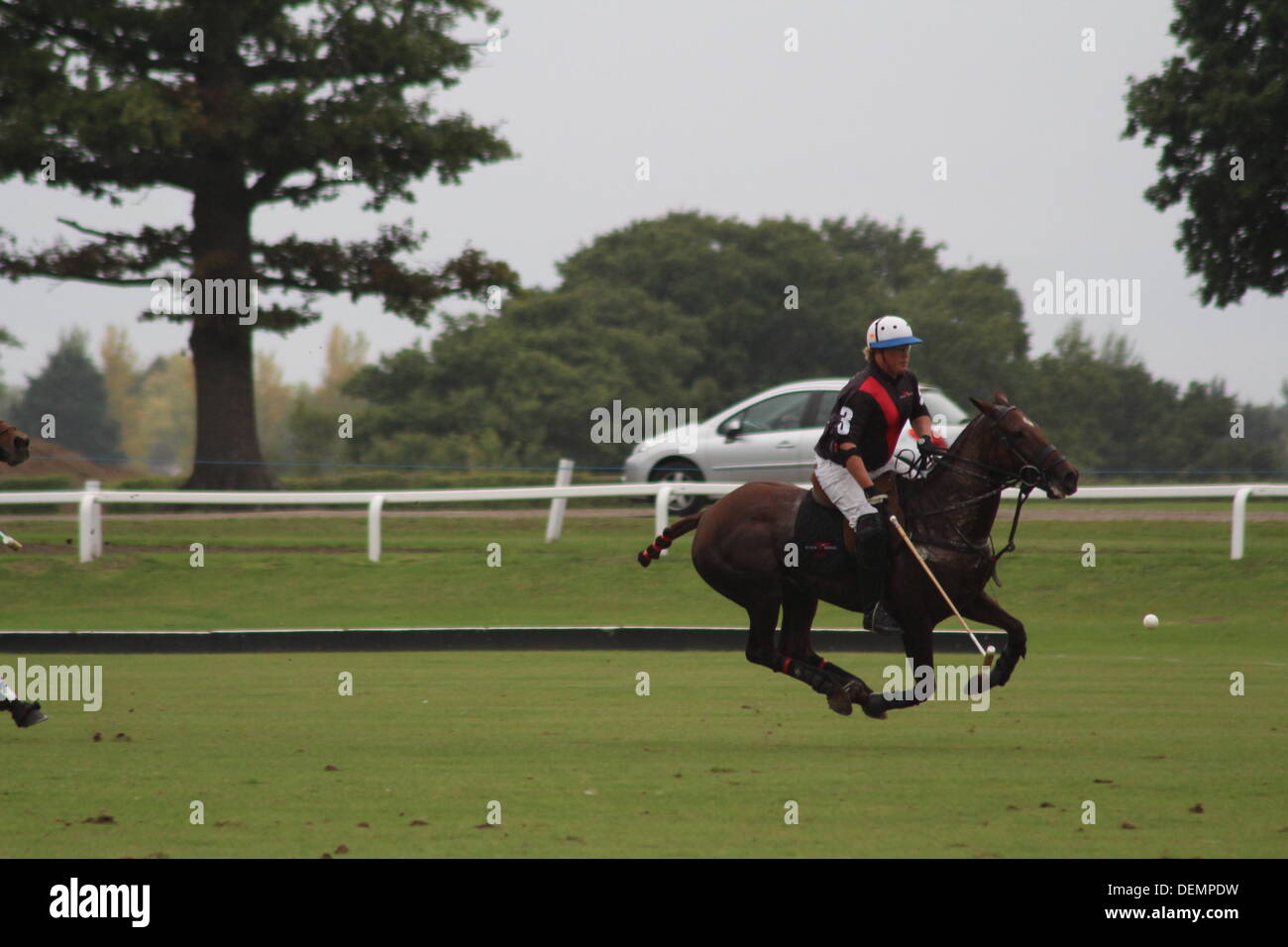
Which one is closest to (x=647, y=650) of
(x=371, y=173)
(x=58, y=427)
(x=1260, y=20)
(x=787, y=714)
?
(x=787, y=714)

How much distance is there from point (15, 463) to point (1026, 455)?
558cm

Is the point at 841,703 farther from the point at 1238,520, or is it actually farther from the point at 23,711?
the point at 1238,520

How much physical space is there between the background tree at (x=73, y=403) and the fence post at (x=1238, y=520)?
83057 mm

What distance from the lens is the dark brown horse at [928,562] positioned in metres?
9.53

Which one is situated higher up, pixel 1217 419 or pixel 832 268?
pixel 832 268

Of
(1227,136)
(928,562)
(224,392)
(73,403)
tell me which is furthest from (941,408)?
(73,403)

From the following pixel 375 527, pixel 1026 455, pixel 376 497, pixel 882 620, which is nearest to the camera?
pixel 1026 455

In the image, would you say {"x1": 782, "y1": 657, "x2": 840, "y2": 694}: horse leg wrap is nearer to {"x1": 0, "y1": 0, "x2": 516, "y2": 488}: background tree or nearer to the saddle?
the saddle

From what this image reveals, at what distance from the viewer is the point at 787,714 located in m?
10.7

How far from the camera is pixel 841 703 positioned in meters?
9.66

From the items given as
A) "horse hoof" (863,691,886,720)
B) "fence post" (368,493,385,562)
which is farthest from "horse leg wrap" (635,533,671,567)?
"fence post" (368,493,385,562)

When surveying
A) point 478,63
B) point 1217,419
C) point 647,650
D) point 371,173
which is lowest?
point 647,650
